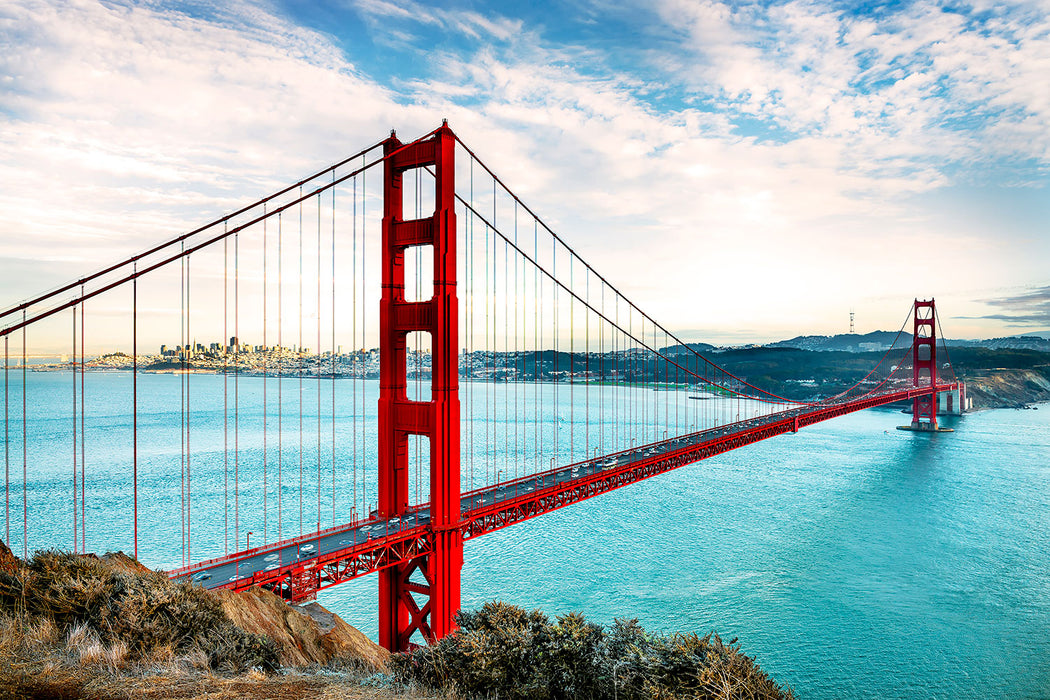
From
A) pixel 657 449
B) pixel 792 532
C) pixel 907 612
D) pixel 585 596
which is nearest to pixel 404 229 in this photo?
pixel 585 596

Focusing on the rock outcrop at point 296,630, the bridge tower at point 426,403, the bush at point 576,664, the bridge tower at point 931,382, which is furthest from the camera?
the bridge tower at point 931,382

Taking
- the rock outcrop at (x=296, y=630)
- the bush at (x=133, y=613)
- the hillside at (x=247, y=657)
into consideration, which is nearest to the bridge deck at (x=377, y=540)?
the rock outcrop at (x=296, y=630)

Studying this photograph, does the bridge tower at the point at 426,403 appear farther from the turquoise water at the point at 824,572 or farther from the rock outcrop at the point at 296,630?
the turquoise water at the point at 824,572

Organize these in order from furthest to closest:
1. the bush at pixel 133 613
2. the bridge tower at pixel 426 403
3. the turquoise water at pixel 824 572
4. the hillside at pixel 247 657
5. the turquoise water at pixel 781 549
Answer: the turquoise water at pixel 781 549
the turquoise water at pixel 824 572
the bridge tower at pixel 426 403
the bush at pixel 133 613
the hillside at pixel 247 657

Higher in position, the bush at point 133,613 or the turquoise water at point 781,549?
the bush at point 133,613

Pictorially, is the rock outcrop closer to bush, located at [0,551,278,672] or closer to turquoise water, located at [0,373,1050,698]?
bush, located at [0,551,278,672]

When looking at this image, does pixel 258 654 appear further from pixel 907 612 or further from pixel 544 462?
pixel 544 462

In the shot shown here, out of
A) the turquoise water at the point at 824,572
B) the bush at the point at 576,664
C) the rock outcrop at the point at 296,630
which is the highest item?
the bush at the point at 576,664

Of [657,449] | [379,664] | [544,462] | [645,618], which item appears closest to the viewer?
[379,664]
